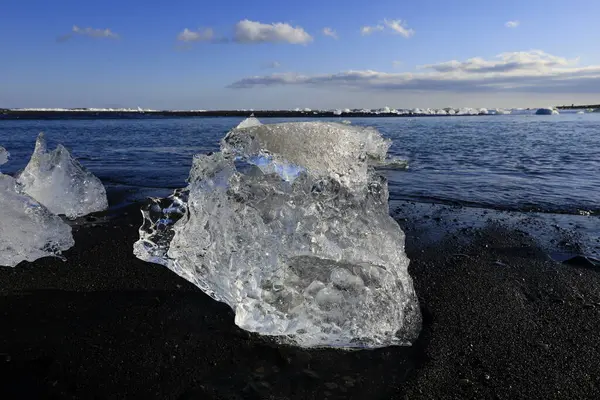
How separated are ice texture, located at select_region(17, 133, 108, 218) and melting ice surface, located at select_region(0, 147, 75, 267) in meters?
1.64

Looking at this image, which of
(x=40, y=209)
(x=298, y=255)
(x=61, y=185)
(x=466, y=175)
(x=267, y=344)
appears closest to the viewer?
(x=267, y=344)

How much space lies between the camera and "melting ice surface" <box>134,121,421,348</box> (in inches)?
124

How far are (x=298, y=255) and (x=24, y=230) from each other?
311 cm

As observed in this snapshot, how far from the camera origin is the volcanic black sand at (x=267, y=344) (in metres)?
2.61

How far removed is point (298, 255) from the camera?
3426 mm

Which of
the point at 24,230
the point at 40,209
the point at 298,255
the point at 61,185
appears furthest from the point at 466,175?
the point at 24,230

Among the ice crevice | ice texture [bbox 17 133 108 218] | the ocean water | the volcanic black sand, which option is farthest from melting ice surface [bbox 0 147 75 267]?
the ocean water

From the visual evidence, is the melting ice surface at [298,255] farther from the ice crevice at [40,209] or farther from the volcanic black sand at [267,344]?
the ice crevice at [40,209]

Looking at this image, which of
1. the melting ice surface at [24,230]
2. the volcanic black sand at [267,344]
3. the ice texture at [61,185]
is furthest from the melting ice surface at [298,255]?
the ice texture at [61,185]

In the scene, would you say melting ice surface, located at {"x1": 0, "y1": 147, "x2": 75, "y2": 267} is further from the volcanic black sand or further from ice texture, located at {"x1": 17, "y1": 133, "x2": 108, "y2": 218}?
ice texture, located at {"x1": 17, "y1": 133, "x2": 108, "y2": 218}

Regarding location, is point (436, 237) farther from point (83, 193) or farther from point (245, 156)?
point (83, 193)

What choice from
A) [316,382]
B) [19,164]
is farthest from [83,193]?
[19,164]

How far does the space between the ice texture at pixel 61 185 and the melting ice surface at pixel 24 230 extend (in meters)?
1.64

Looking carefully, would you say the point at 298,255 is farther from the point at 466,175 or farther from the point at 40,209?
the point at 466,175
